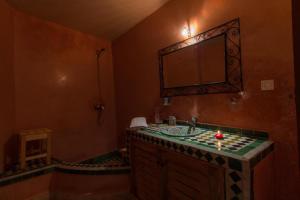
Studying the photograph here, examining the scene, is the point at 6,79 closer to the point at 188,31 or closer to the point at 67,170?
the point at 67,170

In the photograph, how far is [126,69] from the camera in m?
2.64

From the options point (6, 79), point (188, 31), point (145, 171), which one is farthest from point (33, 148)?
point (188, 31)

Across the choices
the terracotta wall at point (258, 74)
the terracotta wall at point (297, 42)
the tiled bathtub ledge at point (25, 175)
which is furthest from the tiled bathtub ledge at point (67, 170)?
the terracotta wall at point (297, 42)

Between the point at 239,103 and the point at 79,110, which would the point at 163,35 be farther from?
the point at 79,110

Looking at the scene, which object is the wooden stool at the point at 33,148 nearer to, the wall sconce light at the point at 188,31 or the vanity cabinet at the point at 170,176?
the vanity cabinet at the point at 170,176

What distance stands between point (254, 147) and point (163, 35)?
1.52 metres

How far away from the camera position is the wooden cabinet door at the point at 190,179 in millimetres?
927

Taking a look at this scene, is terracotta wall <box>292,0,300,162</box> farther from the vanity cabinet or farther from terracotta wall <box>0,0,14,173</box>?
terracotta wall <box>0,0,14,173</box>

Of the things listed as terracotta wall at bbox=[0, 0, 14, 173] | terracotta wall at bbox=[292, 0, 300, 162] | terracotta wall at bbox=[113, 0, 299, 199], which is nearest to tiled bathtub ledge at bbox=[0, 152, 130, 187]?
terracotta wall at bbox=[0, 0, 14, 173]

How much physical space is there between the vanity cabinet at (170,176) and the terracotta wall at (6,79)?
1.38 m

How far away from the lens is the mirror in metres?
1.35

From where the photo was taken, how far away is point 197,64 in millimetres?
1631

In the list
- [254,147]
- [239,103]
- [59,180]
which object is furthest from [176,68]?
[59,180]

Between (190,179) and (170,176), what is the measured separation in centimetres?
19
